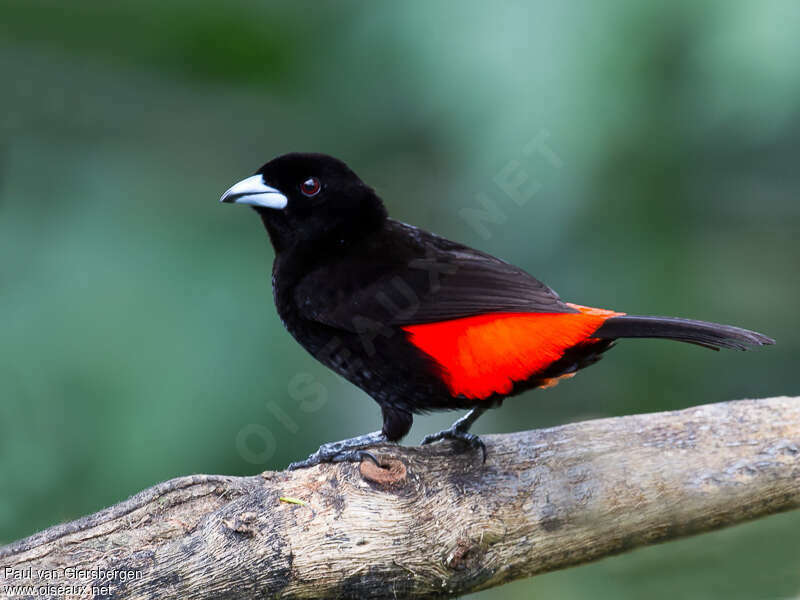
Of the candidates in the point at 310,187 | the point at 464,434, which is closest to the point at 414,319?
the point at 464,434

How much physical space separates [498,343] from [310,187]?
93 centimetres

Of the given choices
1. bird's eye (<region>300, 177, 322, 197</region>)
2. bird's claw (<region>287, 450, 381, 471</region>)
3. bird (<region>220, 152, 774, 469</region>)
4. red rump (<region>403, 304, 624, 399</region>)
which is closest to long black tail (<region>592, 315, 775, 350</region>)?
bird (<region>220, 152, 774, 469</region>)

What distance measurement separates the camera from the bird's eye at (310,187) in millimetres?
3075

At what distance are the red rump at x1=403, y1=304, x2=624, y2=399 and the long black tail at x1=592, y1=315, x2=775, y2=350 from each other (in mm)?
Answer: 116

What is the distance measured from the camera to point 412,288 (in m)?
2.74

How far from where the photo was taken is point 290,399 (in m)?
3.35

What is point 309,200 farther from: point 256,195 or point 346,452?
point 346,452

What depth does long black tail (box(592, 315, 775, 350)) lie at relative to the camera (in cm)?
242

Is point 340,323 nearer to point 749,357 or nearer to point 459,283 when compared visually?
point 459,283

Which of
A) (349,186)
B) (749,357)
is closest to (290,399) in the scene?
(349,186)

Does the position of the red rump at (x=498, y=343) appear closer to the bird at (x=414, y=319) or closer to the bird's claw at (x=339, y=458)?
the bird at (x=414, y=319)

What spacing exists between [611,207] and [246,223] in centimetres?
153

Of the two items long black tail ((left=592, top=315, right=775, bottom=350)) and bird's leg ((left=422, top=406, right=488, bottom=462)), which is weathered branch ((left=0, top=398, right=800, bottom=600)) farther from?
long black tail ((left=592, top=315, right=775, bottom=350))

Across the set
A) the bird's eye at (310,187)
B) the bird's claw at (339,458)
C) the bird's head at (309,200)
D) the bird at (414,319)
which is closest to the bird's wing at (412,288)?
the bird at (414,319)
